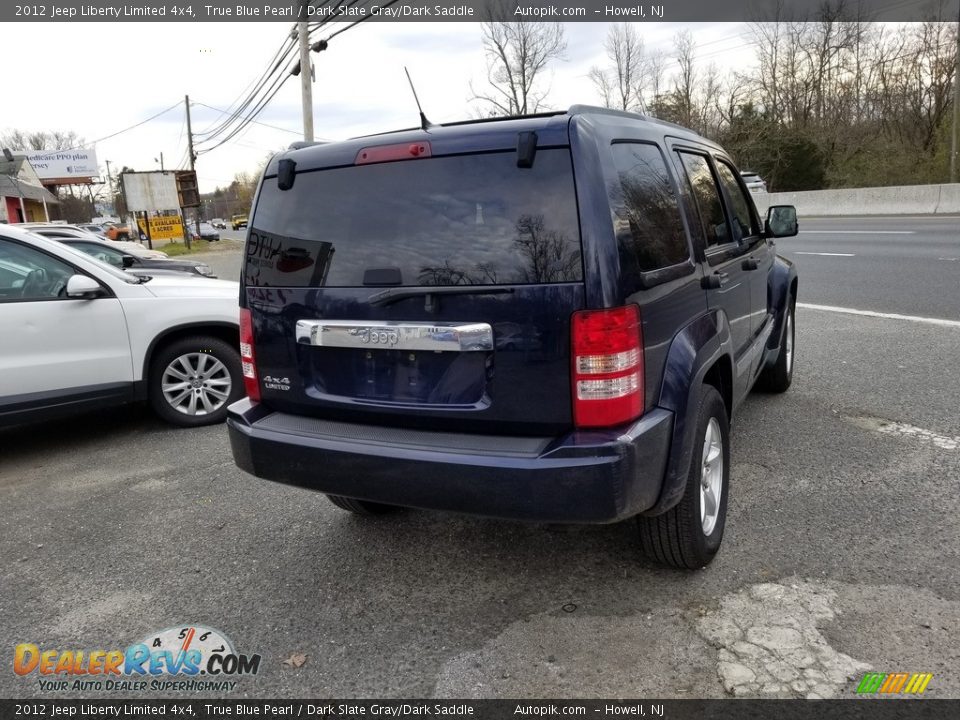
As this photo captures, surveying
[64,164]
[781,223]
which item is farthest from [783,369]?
[64,164]

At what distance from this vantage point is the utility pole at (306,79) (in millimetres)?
20562

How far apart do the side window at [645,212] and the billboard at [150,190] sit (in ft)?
127

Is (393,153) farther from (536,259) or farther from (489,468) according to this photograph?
(489,468)

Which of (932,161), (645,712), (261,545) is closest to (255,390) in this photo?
(261,545)

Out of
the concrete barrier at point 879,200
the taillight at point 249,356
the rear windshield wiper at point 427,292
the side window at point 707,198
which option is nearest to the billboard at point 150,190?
the concrete barrier at point 879,200

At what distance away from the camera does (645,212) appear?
2.80 metres

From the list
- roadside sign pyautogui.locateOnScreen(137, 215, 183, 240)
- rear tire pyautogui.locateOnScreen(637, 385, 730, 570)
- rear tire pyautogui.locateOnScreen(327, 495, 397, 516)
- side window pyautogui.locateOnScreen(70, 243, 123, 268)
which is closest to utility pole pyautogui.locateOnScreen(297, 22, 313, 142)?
side window pyautogui.locateOnScreen(70, 243, 123, 268)

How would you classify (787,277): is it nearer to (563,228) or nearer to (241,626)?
(563,228)

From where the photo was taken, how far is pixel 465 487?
8.49 feet

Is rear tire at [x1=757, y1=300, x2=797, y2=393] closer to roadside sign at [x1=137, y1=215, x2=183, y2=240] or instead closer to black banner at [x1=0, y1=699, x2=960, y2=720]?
black banner at [x1=0, y1=699, x2=960, y2=720]

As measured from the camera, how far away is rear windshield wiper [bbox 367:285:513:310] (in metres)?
2.57

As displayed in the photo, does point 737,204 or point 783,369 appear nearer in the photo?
point 737,204

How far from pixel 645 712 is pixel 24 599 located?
2.73 m

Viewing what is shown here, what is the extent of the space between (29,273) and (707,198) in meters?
4.60
